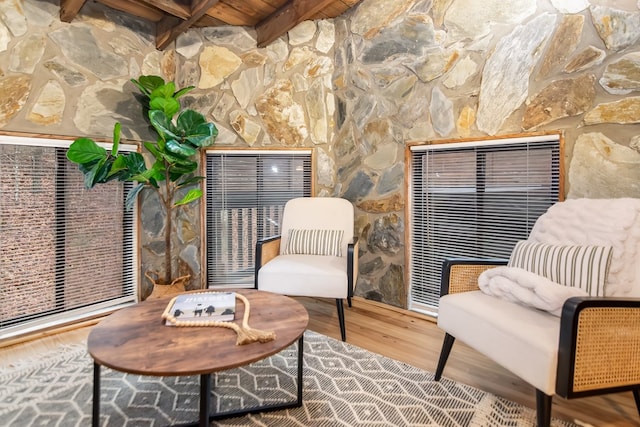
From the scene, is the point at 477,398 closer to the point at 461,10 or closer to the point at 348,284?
the point at 348,284

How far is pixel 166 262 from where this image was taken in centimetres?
296

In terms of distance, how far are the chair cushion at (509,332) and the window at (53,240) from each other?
8.77 ft

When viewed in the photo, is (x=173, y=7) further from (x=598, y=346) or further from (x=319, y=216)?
(x=598, y=346)

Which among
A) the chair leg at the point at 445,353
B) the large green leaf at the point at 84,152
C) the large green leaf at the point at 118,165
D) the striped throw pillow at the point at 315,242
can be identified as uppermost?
the large green leaf at the point at 84,152

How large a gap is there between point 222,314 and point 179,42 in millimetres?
2798

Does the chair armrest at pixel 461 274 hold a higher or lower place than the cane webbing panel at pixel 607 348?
higher

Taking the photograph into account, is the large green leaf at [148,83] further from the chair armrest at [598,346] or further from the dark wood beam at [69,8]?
the chair armrest at [598,346]

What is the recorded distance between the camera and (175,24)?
9.74 feet

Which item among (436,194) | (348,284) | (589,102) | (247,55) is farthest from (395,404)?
(247,55)

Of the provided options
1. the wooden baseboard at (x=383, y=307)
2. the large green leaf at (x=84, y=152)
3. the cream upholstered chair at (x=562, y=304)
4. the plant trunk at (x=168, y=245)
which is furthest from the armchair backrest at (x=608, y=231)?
the large green leaf at (x=84, y=152)

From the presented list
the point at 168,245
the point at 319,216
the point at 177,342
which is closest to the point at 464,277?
the point at 319,216

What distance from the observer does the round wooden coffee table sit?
1.11 metres

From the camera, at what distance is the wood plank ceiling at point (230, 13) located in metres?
2.75

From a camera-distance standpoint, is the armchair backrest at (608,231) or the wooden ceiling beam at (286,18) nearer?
the armchair backrest at (608,231)
